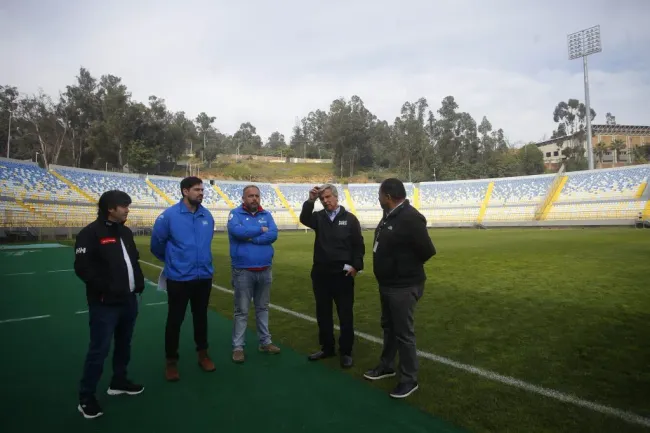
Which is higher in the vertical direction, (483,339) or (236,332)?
(236,332)

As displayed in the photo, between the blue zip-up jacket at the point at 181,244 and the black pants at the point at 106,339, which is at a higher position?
the blue zip-up jacket at the point at 181,244

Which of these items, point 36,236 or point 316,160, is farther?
point 316,160

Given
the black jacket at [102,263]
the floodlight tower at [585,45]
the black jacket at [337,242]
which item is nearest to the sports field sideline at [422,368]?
the black jacket at [102,263]

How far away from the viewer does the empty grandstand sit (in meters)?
29.4

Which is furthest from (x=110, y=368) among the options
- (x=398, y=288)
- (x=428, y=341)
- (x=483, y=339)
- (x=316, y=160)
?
(x=316, y=160)

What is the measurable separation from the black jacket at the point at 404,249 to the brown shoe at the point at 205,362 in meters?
2.15

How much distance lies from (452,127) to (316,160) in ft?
108

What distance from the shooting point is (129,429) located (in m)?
3.07

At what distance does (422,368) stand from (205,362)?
2.42 m

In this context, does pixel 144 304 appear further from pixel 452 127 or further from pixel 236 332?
pixel 452 127

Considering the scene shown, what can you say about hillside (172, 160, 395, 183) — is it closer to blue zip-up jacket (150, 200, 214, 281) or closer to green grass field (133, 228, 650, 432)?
green grass field (133, 228, 650, 432)

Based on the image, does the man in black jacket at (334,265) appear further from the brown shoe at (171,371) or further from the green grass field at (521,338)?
the brown shoe at (171,371)

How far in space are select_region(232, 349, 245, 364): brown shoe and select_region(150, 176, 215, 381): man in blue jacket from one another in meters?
0.29

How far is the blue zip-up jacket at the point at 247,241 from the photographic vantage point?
15.0 feet
